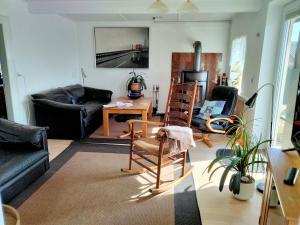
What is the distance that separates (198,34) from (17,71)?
3.85 meters

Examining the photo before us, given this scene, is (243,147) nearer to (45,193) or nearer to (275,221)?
(275,221)

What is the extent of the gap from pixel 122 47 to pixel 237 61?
2.64 meters

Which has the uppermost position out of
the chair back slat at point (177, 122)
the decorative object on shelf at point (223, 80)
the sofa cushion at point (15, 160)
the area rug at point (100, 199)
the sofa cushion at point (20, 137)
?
the decorative object on shelf at point (223, 80)

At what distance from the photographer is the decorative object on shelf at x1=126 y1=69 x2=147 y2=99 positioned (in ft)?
16.1

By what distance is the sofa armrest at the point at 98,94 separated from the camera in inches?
211

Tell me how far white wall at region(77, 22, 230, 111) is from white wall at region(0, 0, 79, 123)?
1.20ft

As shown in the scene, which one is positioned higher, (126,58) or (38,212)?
(126,58)

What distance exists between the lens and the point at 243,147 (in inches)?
84.0

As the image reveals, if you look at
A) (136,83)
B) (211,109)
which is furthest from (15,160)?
(136,83)

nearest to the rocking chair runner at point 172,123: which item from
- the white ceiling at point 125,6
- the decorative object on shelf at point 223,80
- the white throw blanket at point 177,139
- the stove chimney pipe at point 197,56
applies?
the white throw blanket at point 177,139

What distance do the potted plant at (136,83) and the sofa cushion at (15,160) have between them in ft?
9.43

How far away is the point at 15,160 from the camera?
2.23 m

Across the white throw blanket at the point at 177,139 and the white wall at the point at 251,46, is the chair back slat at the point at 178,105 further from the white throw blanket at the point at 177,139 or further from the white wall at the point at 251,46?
the white wall at the point at 251,46

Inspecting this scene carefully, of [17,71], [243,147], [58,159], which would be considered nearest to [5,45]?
[17,71]
